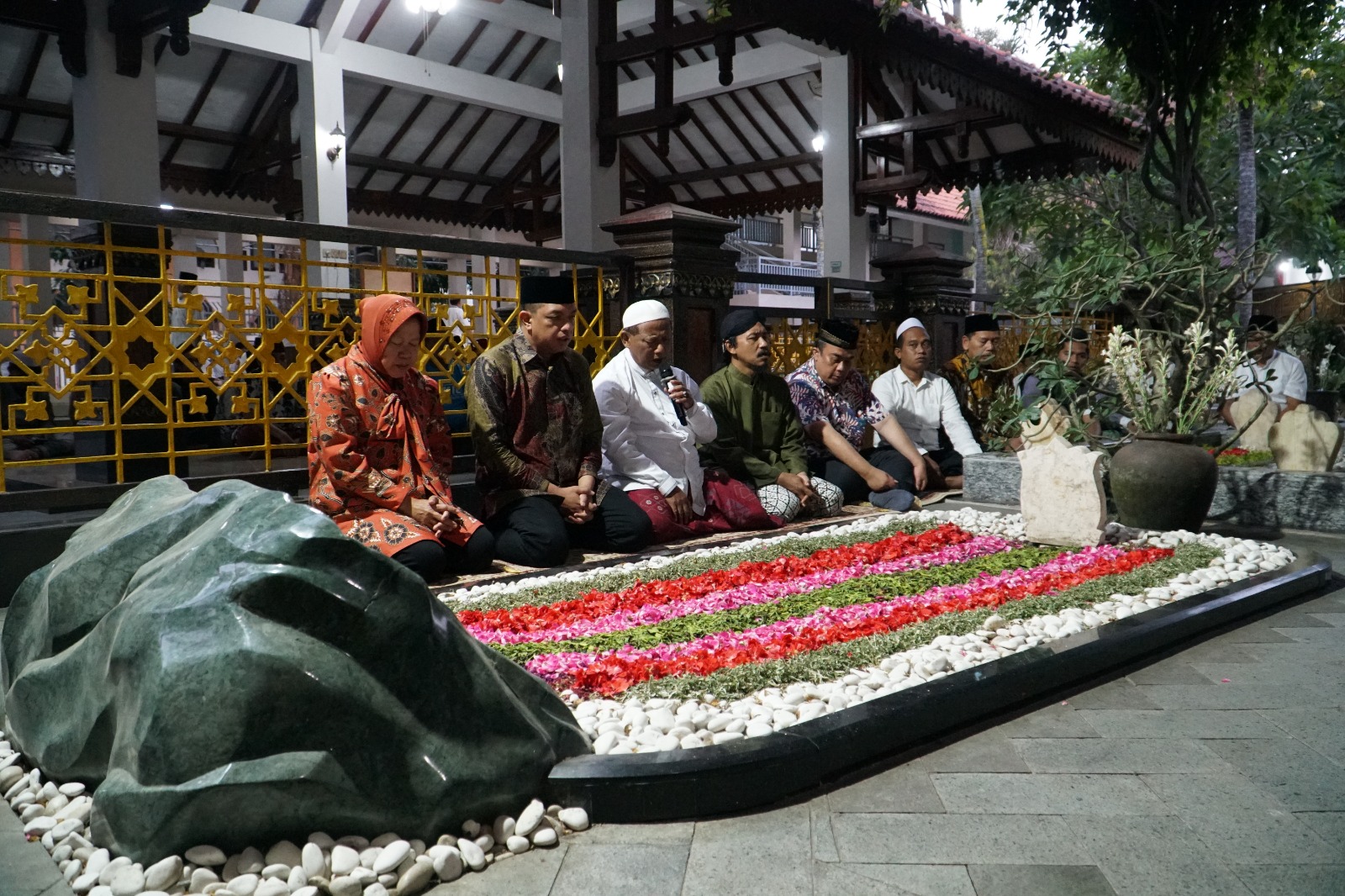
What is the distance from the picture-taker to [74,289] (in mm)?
4270

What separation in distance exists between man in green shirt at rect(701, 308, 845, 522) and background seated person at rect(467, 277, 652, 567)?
102 cm

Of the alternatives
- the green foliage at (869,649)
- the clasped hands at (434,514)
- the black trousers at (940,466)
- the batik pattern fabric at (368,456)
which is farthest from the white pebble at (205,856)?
the black trousers at (940,466)

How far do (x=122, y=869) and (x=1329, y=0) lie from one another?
8.71 meters

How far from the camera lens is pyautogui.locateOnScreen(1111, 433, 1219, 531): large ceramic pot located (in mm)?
5027

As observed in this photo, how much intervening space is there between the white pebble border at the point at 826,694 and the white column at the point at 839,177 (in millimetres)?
8552

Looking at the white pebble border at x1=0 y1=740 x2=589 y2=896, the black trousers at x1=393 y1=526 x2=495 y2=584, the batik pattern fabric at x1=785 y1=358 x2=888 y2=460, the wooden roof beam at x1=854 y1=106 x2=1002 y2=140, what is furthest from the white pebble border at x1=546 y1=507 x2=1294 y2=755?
the wooden roof beam at x1=854 y1=106 x2=1002 y2=140

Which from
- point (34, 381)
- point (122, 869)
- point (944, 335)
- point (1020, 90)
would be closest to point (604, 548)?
point (34, 381)

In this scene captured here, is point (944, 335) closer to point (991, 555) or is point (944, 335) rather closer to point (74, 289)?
point (991, 555)

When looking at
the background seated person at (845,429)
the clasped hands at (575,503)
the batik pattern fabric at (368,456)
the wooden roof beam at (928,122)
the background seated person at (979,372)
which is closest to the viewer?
the batik pattern fabric at (368,456)

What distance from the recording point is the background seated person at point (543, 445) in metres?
4.86

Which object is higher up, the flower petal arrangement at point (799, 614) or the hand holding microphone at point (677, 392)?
the hand holding microphone at point (677, 392)

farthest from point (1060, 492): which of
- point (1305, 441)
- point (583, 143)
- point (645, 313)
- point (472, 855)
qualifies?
point (583, 143)

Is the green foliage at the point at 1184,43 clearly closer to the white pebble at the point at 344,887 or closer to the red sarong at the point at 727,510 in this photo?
the red sarong at the point at 727,510

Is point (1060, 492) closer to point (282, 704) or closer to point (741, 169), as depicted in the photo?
point (282, 704)
